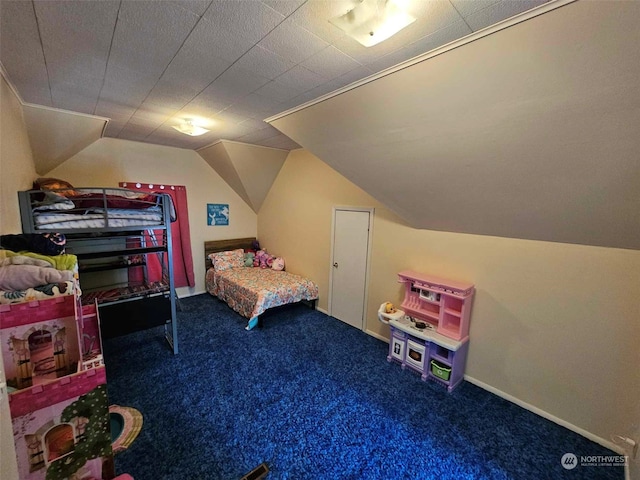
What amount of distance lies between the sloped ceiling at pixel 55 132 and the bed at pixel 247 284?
2265 millimetres

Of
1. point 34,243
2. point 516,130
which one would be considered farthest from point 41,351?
point 516,130

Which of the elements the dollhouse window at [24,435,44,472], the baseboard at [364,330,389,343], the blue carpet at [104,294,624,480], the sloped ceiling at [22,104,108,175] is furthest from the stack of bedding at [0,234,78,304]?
the baseboard at [364,330,389,343]

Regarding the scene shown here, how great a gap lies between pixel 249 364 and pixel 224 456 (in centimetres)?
105

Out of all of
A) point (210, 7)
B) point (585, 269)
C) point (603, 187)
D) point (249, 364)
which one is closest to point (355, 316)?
point (249, 364)

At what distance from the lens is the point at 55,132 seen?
→ 9.01ft

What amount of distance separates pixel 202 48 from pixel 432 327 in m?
3.08

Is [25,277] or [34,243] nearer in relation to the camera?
[25,277]

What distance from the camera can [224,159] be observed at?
4145 mm

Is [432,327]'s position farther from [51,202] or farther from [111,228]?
[51,202]

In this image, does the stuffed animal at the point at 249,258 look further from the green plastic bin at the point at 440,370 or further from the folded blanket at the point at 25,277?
the folded blanket at the point at 25,277

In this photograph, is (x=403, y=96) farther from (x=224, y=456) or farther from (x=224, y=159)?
(x=224, y=159)

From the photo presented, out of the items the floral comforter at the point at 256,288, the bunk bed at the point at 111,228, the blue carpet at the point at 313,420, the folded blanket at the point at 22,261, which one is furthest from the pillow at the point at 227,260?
the folded blanket at the point at 22,261

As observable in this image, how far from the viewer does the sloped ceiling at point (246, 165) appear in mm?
3980

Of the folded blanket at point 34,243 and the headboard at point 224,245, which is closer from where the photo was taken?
the folded blanket at point 34,243
